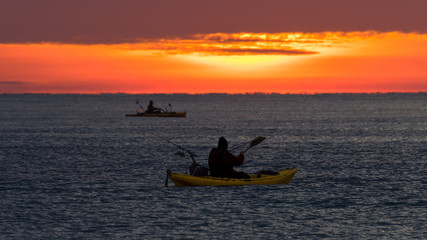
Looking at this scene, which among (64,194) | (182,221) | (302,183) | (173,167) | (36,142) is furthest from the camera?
A: (36,142)

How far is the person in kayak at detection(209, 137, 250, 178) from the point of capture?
24.4 meters

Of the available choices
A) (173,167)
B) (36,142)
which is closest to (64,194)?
(173,167)

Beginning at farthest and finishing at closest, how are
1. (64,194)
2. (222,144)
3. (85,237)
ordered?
(64,194)
(222,144)
(85,237)

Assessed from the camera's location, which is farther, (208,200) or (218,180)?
(218,180)

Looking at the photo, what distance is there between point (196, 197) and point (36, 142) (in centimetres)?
3628

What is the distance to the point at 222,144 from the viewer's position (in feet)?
79.5

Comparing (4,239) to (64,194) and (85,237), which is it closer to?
(85,237)

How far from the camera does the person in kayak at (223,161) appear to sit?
2442 cm

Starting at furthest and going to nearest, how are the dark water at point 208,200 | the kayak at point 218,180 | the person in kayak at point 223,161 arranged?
1. the kayak at point 218,180
2. the person in kayak at point 223,161
3. the dark water at point 208,200

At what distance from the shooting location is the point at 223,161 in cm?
2527

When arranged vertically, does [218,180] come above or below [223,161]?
below

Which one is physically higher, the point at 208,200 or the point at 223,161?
the point at 223,161

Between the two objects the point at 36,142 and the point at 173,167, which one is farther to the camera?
the point at 36,142

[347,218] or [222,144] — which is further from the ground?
[222,144]
